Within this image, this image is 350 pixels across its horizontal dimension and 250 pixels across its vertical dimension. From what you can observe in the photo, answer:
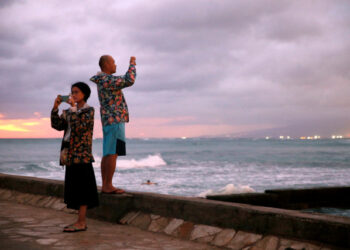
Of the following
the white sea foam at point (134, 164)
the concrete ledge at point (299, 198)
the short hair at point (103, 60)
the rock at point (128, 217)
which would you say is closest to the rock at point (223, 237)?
the rock at point (128, 217)

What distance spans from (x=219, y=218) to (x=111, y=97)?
1.92 m

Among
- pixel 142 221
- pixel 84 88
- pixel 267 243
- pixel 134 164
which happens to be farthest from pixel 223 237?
pixel 134 164

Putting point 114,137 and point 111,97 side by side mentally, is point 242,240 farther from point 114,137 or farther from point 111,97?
point 111,97

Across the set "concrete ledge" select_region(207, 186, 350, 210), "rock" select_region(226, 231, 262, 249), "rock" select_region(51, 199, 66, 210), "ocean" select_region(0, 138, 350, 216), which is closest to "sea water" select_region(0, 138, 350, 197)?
"ocean" select_region(0, 138, 350, 216)

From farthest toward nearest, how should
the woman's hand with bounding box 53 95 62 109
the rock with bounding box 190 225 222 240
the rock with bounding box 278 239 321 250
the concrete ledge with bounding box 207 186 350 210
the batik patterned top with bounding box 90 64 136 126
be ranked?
the concrete ledge with bounding box 207 186 350 210 < the batik patterned top with bounding box 90 64 136 126 < the woman's hand with bounding box 53 95 62 109 < the rock with bounding box 190 225 222 240 < the rock with bounding box 278 239 321 250

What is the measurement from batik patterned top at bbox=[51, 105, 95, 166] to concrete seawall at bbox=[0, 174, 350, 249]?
3.34ft

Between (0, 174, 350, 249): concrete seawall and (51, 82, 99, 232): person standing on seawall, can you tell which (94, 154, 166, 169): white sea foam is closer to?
(0, 174, 350, 249): concrete seawall

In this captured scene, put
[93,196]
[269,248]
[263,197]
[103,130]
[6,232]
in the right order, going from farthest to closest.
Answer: [263,197] < [103,130] < [93,196] < [6,232] < [269,248]

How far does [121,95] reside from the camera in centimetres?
460

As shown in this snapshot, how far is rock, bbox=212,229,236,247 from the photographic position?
3.62 metres

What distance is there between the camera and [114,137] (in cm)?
450

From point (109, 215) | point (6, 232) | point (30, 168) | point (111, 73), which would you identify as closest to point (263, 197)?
point (109, 215)

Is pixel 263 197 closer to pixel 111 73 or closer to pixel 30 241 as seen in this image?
pixel 111 73

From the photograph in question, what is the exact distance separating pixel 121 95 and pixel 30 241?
1965mm
